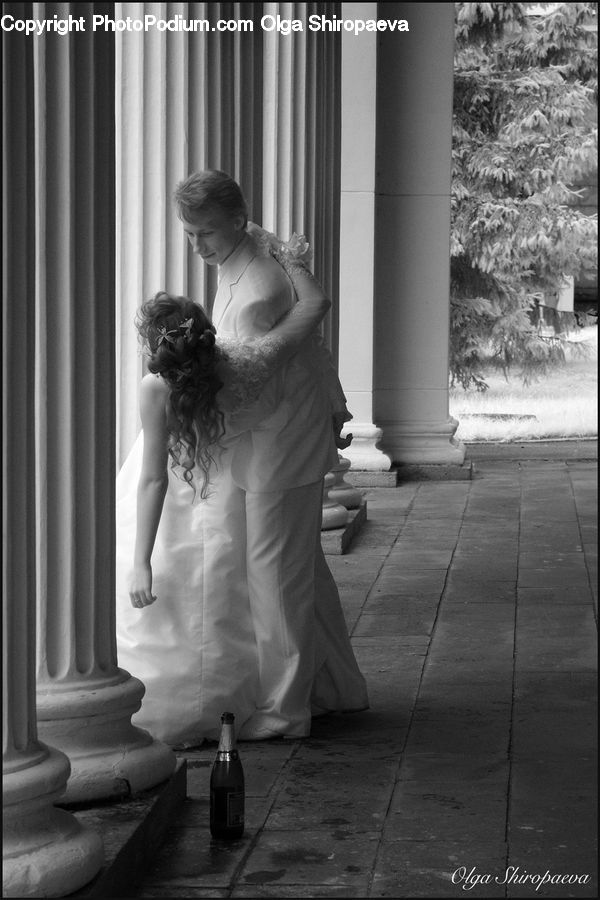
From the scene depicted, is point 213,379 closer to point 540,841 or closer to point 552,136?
point 540,841

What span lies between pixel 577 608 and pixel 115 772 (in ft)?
15.4

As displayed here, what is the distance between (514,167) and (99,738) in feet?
71.9

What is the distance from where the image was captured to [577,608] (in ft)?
27.6

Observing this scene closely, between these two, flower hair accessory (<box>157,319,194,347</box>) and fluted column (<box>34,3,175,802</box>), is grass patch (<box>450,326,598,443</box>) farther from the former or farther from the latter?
fluted column (<box>34,3,175,802</box>)

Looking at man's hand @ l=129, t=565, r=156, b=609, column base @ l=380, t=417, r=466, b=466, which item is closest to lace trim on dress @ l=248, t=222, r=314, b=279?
man's hand @ l=129, t=565, r=156, b=609

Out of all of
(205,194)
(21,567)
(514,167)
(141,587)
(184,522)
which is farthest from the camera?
(514,167)

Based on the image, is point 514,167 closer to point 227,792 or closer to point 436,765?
point 436,765

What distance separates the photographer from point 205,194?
5496 mm

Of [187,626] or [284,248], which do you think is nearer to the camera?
[187,626]

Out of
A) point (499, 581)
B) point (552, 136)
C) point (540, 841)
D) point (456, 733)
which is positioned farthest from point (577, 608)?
point (552, 136)

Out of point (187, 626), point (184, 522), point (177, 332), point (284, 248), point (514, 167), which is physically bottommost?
point (187, 626)

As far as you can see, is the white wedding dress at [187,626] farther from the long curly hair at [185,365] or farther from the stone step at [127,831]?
the stone step at [127,831]

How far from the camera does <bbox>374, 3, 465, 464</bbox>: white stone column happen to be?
15609 millimetres

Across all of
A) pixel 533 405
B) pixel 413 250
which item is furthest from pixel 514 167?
pixel 413 250
